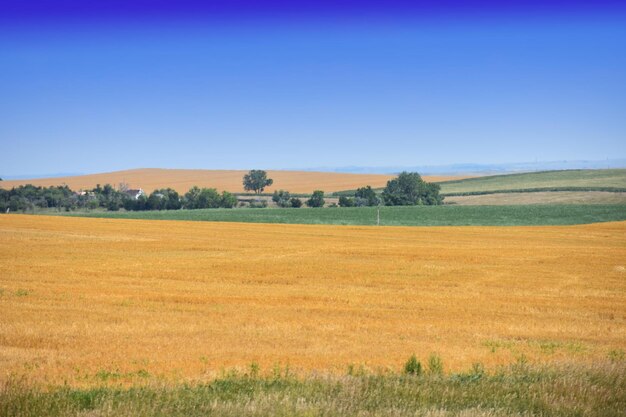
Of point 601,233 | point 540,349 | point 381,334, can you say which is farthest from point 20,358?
point 601,233

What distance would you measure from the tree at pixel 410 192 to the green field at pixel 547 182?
19.3m

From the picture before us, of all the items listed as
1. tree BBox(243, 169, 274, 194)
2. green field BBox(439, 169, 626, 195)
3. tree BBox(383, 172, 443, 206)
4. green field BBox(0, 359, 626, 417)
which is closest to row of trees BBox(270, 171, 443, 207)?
tree BBox(383, 172, 443, 206)

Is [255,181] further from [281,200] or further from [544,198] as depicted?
[544,198]

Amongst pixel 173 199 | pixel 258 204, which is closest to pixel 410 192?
pixel 258 204

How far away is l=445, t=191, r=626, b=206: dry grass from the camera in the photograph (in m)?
99.5

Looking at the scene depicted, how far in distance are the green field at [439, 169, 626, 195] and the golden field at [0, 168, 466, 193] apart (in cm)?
2073

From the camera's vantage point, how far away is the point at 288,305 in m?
23.2

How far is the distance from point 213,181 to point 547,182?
78627 millimetres

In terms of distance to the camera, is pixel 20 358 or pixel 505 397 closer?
pixel 505 397

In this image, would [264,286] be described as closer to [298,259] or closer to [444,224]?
[298,259]

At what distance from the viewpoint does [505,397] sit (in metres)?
9.37

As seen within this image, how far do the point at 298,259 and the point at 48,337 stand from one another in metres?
22.3

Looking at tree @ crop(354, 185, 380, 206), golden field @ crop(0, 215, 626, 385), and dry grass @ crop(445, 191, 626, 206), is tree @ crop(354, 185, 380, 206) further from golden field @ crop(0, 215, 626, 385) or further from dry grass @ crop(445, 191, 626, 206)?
golden field @ crop(0, 215, 626, 385)

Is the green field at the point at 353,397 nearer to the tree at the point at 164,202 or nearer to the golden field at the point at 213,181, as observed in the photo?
the tree at the point at 164,202
